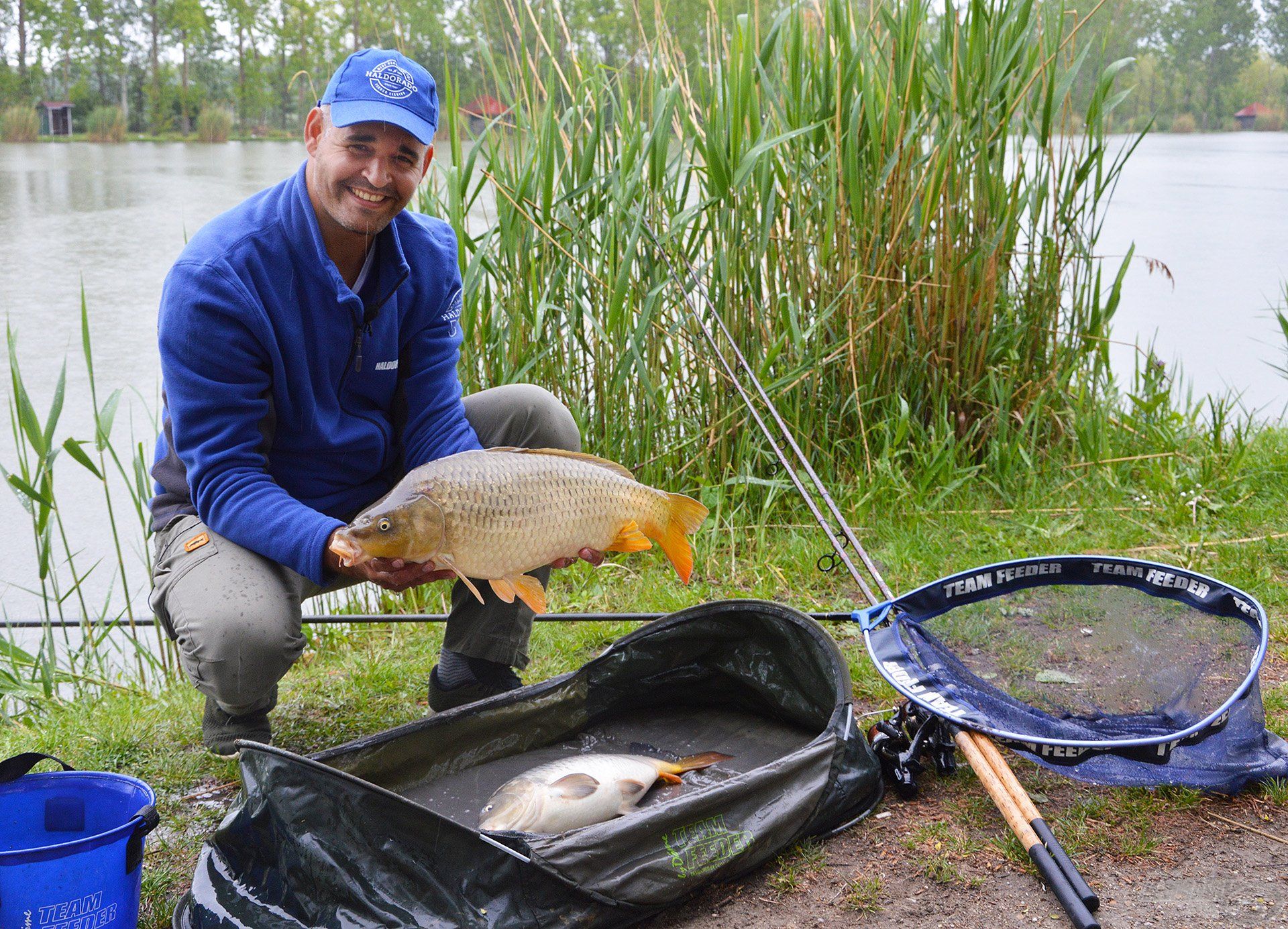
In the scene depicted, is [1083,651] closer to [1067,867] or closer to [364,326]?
[1067,867]

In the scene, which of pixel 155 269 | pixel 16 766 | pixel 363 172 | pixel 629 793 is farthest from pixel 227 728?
pixel 155 269

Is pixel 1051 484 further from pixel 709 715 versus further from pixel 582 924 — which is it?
pixel 582 924

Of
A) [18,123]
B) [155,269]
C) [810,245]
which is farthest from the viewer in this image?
[18,123]

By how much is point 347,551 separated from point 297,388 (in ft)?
1.14

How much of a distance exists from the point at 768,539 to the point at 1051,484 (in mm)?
882

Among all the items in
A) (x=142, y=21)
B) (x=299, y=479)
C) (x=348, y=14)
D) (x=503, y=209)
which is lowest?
(x=299, y=479)

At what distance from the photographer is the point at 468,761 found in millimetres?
1693

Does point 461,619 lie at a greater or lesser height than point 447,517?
lesser

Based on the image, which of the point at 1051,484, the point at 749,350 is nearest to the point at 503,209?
the point at 749,350

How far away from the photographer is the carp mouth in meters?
1.43

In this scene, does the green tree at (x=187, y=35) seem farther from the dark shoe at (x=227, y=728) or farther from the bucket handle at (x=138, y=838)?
the bucket handle at (x=138, y=838)

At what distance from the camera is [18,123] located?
1012cm

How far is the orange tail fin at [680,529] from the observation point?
1618mm

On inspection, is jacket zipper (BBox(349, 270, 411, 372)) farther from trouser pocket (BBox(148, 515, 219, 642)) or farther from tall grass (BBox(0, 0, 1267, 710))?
tall grass (BBox(0, 0, 1267, 710))
